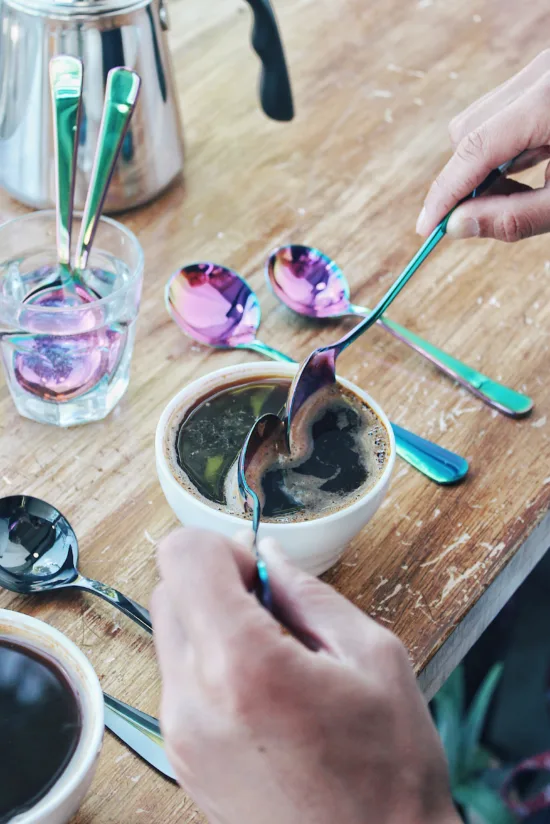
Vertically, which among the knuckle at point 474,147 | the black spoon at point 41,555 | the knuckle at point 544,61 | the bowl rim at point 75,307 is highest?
the knuckle at point 544,61

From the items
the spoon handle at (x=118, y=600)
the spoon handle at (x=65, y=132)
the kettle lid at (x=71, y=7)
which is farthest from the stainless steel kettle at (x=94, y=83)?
the spoon handle at (x=118, y=600)

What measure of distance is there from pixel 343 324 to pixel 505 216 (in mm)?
215

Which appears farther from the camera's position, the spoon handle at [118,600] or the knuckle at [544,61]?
the knuckle at [544,61]

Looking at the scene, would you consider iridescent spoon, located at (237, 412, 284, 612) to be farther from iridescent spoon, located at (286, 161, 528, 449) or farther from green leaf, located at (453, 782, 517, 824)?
green leaf, located at (453, 782, 517, 824)

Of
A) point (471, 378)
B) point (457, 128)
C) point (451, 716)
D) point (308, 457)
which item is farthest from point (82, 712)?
point (451, 716)

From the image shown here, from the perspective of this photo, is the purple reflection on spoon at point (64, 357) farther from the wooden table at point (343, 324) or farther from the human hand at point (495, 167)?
the human hand at point (495, 167)

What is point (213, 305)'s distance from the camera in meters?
0.89

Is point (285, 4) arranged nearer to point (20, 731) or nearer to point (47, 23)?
point (47, 23)

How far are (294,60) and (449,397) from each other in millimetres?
642

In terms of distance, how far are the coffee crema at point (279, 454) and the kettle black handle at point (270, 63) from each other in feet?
1.52

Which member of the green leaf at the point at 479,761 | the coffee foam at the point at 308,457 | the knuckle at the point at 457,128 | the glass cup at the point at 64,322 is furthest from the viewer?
the green leaf at the point at 479,761

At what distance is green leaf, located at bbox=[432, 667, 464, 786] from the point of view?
3.71ft

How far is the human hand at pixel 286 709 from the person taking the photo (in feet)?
1.35

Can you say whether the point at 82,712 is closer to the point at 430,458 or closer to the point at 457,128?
the point at 430,458
